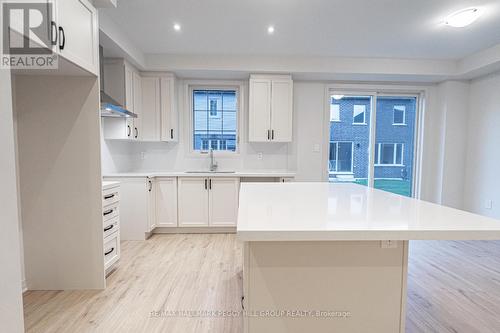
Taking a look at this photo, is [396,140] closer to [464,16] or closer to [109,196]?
[464,16]

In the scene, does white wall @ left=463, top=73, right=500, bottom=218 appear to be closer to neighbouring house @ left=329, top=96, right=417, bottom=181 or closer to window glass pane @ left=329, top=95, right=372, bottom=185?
neighbouring house @ left=329, top=96, right=417, bottom=181

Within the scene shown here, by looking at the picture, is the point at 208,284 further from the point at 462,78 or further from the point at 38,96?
the point at 462,78

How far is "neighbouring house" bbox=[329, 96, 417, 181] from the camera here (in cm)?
423

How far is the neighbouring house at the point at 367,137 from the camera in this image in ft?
13.9

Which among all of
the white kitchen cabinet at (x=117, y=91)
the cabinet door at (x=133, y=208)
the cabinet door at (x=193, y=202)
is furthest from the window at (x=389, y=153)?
the white kitchen cabinet at (x=117, y=91)

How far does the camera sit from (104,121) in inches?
123

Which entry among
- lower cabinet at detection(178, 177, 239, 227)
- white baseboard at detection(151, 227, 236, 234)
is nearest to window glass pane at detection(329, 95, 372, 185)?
lower cabinet at detection(178, 177, 239, 227)

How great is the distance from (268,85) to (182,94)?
141cm

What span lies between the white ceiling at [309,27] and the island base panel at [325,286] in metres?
2.26

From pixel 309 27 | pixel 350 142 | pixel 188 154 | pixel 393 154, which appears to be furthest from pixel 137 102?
pixel 393 154

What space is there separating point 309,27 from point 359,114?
2.07 metres

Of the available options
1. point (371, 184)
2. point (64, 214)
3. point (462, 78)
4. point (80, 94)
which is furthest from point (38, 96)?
point (462, 78)

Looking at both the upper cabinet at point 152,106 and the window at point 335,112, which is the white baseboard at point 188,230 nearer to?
the upper cabinet at point 152,106

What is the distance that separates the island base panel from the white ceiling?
2.26 metres
